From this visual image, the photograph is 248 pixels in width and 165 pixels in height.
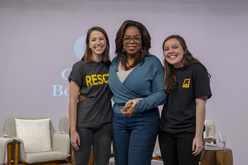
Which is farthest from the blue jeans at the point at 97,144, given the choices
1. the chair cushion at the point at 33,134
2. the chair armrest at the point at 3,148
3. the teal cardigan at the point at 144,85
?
the chair cushion at the point at 33,134

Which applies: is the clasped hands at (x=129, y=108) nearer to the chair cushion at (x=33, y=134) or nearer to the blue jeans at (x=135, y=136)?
the blue jeans at (x=135, y=136)

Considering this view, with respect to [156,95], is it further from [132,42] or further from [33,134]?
[33,134]

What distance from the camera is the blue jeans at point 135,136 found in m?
2.04

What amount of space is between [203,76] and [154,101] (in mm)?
381

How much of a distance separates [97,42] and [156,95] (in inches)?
25.4

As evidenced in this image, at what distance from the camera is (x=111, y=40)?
5691 millimetres

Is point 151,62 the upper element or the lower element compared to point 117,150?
upper

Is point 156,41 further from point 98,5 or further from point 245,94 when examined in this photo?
point 245,94

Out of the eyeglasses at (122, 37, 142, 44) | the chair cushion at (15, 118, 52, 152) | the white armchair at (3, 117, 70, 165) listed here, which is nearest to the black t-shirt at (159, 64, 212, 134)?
the eyeglasses at (122, 37, 142, 44)

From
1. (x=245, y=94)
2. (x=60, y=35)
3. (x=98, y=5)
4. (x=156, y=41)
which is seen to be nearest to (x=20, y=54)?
(x=60, y=35)

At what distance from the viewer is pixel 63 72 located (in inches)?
218

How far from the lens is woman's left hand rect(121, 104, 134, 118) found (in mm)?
1963

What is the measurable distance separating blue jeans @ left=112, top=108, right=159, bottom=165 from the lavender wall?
359cm

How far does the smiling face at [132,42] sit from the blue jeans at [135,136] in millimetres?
459
